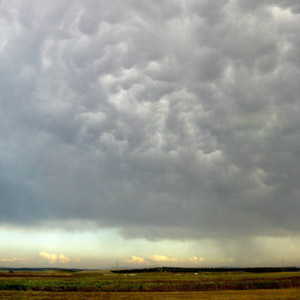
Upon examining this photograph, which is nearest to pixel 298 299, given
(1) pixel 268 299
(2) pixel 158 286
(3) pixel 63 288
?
(1) pixel 268 299

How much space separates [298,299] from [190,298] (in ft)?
54.9

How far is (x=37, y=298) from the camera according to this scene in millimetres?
56250

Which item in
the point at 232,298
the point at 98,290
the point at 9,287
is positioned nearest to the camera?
the point at 232,298

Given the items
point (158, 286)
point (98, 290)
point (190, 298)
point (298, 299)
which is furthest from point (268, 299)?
point (98, 290)

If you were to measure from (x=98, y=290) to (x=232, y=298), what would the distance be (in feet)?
97.9

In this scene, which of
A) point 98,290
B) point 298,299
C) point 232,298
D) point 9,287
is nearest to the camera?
point 298,299

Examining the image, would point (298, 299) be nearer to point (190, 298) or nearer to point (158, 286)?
point (190, 298)

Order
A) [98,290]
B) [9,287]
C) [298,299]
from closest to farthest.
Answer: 1. [298,299]
2. [98,290]
3. [9,287]

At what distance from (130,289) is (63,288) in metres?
14.9

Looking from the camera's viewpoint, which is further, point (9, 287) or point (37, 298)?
point (9, 287)

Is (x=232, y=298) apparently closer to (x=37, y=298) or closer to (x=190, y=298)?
(x=190, y=298)

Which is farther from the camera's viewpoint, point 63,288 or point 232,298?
point 63,288

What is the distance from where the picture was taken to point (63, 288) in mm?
73625

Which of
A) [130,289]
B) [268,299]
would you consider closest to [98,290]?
[130,289]
